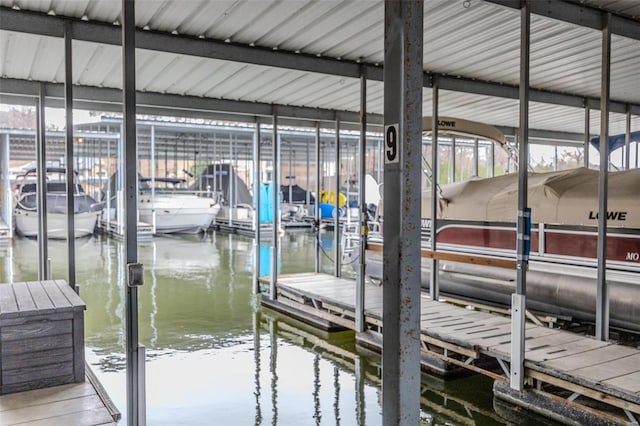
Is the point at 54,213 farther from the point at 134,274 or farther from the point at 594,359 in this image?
the point at 594,359

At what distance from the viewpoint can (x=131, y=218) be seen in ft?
9.18

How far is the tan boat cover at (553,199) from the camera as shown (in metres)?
5.18

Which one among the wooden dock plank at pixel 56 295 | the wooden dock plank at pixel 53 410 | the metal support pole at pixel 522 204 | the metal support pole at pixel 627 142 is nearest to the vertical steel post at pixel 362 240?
the metal support pole at pixel 522 204

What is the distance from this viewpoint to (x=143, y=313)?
6938mm

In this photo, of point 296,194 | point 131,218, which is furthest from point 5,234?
point 131,218

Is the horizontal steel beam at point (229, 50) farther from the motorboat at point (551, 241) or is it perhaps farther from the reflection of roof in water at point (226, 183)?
the reflection of roof in water at point (226, 183)

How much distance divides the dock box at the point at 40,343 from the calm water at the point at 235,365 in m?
0.74

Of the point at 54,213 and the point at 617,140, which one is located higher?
the point at 617,140

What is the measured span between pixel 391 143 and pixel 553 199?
4230mm

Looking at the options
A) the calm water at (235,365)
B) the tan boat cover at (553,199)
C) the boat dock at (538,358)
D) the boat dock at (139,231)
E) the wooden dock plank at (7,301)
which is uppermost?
the tan boat cover at (553,199)

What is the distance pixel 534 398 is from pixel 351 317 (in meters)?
2.68

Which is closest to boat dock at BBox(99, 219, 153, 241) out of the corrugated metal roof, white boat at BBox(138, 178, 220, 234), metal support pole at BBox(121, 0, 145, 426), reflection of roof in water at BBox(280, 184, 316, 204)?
white boat at BBox(138, 178, 220, 234)

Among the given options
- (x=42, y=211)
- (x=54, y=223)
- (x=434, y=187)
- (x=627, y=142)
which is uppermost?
(x=627, y=142)

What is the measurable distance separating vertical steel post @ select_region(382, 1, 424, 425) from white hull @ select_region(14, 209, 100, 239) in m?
15.5
